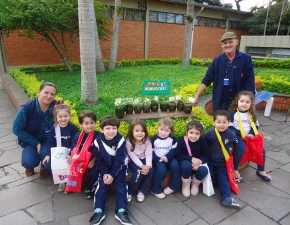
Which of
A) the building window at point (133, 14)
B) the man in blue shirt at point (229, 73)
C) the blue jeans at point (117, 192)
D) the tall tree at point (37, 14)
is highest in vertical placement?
the building window at point (133, 14)

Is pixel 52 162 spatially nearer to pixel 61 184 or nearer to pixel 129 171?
pixel 61 184

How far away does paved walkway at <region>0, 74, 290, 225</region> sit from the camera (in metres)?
2.41

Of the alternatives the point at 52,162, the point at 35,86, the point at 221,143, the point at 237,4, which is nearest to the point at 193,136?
the point at 221,143

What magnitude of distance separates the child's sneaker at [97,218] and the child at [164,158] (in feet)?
2.36

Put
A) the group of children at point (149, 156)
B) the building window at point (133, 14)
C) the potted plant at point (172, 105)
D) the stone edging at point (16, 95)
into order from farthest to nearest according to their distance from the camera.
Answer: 1. the building window at point (133, 14)
2. the stone edging at point (16, 95)
3. the potted plant at point (172, 105)
4. the group of children at point (149, 156)

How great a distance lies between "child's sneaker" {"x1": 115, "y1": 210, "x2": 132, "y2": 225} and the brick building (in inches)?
461

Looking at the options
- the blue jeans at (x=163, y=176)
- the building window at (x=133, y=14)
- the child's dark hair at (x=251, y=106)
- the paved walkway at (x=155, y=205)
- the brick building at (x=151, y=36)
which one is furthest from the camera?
the building window at (x=133, y=14)

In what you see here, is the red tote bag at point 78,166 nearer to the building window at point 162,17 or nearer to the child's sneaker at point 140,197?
the child's sneaker at point 140,197

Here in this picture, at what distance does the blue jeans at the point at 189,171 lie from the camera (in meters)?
2.74

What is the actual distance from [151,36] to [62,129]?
15.1 m

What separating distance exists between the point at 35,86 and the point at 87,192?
404 centimetres

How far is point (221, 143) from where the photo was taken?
288 cm

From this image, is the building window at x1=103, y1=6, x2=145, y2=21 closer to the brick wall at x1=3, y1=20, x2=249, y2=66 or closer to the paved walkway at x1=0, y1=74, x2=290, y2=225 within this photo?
the brick wall at x1=3, y1=20, x2=249, y2=66

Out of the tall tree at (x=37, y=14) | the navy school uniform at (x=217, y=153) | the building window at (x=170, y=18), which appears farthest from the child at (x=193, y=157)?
the building window at (x=170, y=18)
